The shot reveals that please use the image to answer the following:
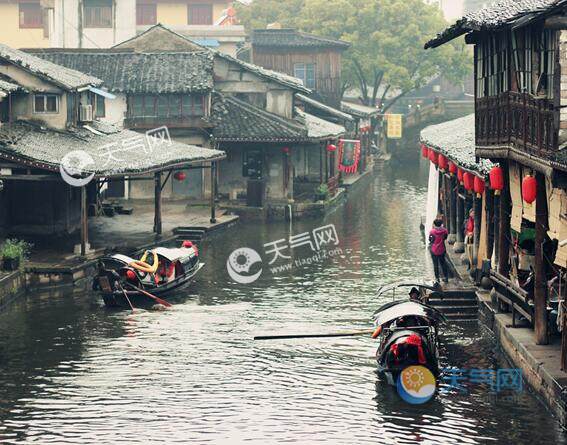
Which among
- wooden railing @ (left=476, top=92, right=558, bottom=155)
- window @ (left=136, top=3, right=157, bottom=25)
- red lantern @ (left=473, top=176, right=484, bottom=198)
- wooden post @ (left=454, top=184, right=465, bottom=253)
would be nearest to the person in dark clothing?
red lantern @ (left=473, top=176, right=484, bottom=198)

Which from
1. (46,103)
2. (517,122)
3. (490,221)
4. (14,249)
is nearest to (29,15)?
(46,103)

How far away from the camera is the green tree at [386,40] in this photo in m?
97.2

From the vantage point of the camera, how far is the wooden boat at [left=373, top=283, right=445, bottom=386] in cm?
2698

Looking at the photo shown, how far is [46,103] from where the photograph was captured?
47.8 meters

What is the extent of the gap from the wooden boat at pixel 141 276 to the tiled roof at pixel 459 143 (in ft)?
32.0

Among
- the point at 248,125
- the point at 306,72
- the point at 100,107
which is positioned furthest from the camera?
the point at 306,72

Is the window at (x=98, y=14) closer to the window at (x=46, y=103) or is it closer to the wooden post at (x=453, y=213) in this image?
the window at (x=46, y=103)

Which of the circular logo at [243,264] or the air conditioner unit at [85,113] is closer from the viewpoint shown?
the circular logo at [243,264]

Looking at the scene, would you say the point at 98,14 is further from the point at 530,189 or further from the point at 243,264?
the point at 530,189

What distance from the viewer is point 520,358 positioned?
2784cm

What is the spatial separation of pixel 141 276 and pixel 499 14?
15295 millimetres

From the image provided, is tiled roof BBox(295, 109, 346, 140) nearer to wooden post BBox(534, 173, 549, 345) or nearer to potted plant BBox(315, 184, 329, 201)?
potted plant BBox(315, 184, 329, 201)

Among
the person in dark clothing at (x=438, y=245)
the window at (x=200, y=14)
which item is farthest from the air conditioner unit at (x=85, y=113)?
the window at (x=200, y=14)

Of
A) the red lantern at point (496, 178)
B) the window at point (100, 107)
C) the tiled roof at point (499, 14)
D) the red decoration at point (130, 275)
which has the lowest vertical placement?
the red decoration at point (130, 275)
